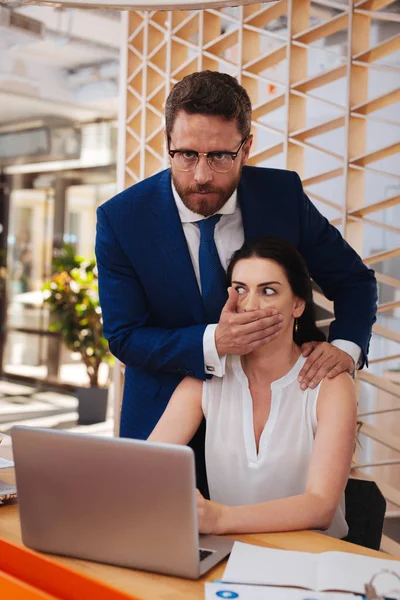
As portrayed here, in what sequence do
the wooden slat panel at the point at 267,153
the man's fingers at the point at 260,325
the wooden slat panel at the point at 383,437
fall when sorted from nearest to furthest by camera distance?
1. the man's fingers at the point at 260,325
2. the wooden slat panel at the point at 383,437
3. the wooden slat panel at the point at 267,153

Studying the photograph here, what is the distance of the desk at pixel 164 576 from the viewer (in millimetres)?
1175

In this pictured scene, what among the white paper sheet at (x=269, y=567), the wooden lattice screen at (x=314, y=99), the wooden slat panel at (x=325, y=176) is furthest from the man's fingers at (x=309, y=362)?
the wooden slat panel at (x=325, y=176)

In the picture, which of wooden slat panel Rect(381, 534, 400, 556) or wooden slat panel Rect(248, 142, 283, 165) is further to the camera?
wooden slat panel Rect(248, 142, 283, 165)

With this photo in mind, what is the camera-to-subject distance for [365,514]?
1877 millimetres

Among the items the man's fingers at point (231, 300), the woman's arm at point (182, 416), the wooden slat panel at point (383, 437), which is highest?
the man's fingers at point (231, 300)

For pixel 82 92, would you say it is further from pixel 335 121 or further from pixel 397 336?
pixel 397 336

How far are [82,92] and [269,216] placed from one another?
5792 mm

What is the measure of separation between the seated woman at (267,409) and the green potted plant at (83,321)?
4.82 meters

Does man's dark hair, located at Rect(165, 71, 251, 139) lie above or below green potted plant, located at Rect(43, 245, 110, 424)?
above

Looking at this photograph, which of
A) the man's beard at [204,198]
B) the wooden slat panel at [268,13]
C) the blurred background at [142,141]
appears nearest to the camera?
the man's beard at [204,198]

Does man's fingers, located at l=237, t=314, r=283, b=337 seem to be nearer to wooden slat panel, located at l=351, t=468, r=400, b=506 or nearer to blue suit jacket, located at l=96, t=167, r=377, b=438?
blue suit jacket, located at l=96, t=167, r=377, b=438

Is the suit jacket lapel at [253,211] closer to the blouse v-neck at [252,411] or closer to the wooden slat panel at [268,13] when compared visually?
the blouse v-neck at [252,411]

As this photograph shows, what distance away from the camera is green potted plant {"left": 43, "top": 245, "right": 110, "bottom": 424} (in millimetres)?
6797

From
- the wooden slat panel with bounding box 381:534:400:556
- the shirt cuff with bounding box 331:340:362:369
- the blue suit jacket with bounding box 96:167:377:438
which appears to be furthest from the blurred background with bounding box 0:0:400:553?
the shirt cuff with bounding box 331:340:362:369
